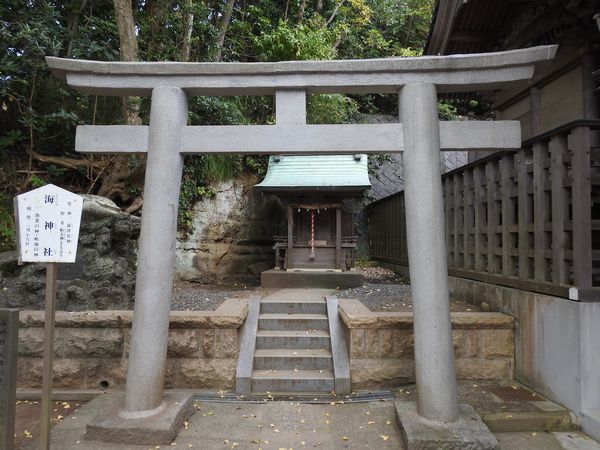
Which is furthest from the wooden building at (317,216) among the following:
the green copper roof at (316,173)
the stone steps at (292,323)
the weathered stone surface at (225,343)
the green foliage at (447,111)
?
the green foliage at (447,111)

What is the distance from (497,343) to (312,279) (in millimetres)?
4579

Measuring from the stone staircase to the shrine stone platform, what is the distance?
2.47 metres

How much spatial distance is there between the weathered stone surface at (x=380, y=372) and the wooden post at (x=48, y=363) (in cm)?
308

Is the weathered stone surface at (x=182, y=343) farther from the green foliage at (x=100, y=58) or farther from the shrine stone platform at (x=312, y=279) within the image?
the green foliage at (x=100, y=58)

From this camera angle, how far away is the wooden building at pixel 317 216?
9023mm

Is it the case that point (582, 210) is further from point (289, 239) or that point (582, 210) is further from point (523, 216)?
point (289, 239)

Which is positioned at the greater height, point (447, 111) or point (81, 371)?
point (447, 111)

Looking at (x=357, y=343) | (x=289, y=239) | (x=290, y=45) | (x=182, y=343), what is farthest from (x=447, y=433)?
(x=290, y=45)

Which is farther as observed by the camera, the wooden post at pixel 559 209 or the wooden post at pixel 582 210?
the wooden post at pixel 559 209

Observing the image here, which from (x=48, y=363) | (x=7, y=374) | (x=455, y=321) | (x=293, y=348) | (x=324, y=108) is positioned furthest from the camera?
(x=324, y=108)

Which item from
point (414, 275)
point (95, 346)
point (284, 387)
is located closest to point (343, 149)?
point (414, 275)

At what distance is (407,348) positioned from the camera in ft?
15.1

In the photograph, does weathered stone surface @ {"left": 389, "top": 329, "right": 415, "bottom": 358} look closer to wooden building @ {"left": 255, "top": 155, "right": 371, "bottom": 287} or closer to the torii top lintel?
the torii top lintel

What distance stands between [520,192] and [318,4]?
43.9 ft
